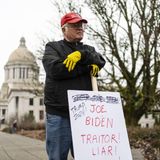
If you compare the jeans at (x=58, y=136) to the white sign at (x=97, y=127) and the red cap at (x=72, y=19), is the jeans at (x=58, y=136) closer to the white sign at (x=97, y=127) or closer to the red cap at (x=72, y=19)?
the white sign at (x=97, y=127)

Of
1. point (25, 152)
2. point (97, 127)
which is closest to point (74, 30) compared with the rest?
point (97, 127)

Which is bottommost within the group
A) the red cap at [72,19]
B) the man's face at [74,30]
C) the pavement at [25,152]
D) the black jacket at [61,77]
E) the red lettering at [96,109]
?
the pavement at [25,152]

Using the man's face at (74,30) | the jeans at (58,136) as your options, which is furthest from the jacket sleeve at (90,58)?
the jeans at (58,136)

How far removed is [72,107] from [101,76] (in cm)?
1940

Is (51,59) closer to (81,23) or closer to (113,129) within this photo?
(81,23)

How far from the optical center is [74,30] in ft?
14.7

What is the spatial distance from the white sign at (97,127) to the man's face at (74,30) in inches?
20.1

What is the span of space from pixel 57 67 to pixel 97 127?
0.63 m

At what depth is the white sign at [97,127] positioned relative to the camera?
13.8 feet

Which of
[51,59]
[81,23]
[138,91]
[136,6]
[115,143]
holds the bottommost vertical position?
[115,143]

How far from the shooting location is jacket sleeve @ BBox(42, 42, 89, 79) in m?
4.33

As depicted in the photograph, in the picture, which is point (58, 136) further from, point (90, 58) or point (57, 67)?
point (90, 58)

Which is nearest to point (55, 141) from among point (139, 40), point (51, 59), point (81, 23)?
point (51, 59)

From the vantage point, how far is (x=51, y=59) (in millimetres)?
4422
